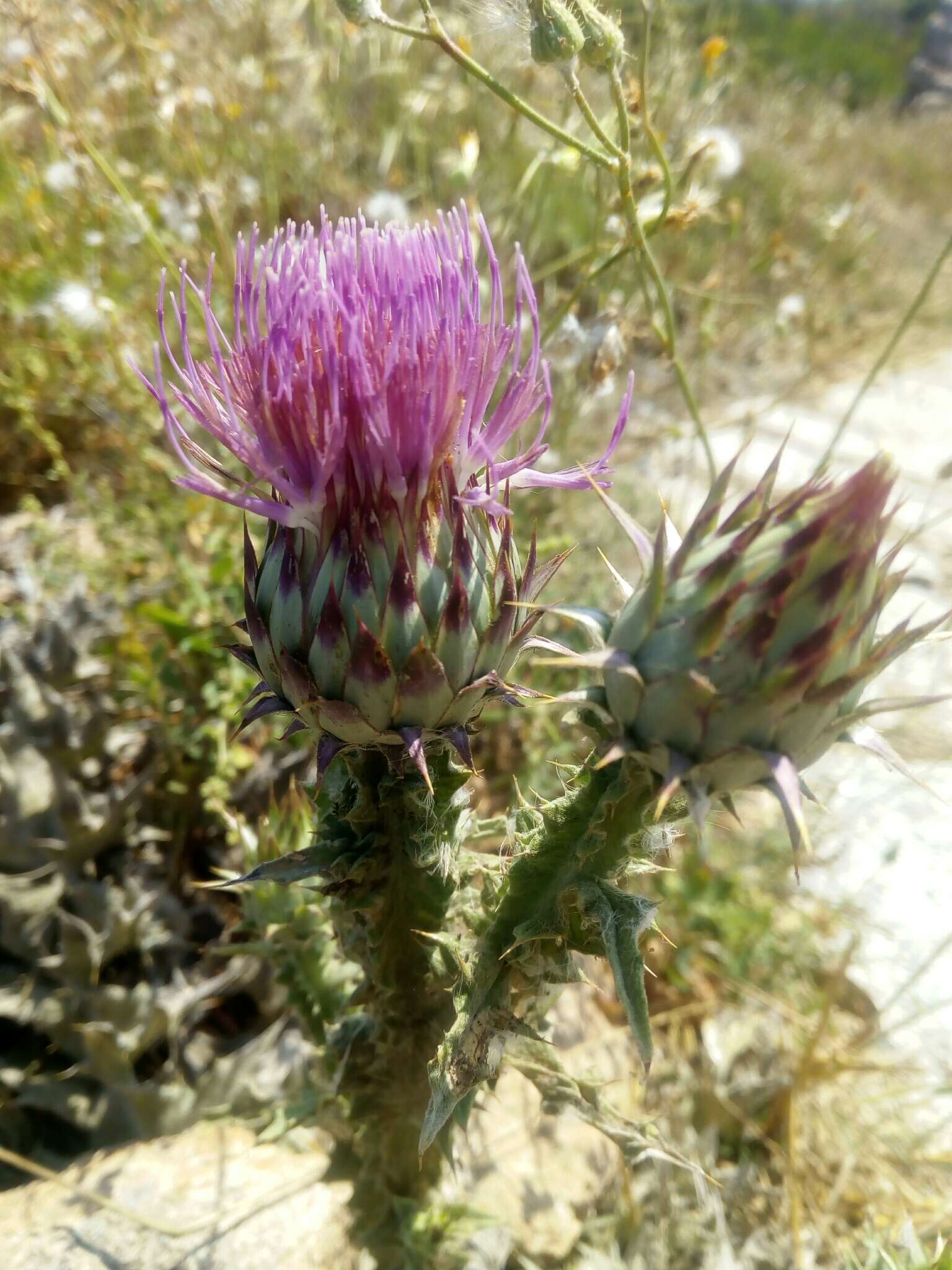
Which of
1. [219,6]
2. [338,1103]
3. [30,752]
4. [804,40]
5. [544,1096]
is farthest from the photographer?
[804,40]

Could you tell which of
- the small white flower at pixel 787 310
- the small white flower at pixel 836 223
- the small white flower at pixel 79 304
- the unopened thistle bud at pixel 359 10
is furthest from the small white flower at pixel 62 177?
the small white flower at pixel 836 223

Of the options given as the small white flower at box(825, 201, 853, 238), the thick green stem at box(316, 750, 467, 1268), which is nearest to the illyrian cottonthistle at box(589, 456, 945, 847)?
the thick green stem at box(316, 750, 467, 1268)

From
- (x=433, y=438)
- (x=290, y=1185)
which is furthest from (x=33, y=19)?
(x=290, y=1185)

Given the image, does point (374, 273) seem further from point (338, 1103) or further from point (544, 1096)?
point (338, 1103)

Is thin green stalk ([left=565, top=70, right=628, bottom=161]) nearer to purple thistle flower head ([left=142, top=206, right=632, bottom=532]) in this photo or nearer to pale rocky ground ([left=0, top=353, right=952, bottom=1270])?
purple thistle flower head ([left=142, top=206, right=632, bottom=532])

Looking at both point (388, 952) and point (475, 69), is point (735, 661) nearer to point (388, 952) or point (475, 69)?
point (388, 952)

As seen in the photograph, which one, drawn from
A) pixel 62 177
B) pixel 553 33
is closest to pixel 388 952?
pixel 553 33

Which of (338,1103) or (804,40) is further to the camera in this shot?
(804,40)

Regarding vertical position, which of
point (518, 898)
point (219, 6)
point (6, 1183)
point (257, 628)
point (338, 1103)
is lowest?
point (6, 1183)

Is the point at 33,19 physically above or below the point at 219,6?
below
